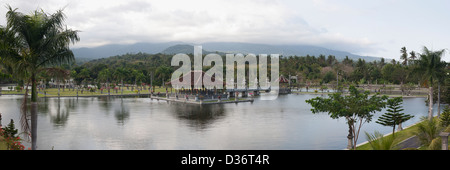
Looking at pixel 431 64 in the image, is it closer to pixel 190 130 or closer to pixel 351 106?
pixel 351 106

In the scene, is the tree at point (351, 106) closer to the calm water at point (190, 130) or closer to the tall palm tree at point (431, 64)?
the calm water at point (190, 130)

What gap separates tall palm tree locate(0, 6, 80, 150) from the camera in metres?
11.9

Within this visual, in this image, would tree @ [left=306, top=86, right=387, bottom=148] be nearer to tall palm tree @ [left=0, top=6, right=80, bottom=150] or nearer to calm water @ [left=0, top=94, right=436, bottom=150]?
calm water @ [left=0, top=94, right=436, bottom=150]

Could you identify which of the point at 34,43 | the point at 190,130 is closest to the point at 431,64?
the point at 190,130

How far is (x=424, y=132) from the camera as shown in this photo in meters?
16.5

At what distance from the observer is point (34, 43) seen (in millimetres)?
12211

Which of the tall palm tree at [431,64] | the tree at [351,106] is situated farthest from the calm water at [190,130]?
the tall palm tree at [431,64]

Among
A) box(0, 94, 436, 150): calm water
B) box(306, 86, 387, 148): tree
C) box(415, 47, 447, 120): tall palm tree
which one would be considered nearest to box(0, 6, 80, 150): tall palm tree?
box(0, 94, 436, 150): calm water

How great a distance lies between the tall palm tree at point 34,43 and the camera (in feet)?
38.9

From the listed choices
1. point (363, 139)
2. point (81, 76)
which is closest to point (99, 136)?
point (363, 139)
